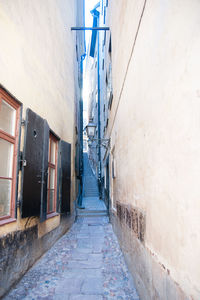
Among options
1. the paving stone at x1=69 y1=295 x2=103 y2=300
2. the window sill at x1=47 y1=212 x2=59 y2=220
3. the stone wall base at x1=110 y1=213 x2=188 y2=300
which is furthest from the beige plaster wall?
the stone wall base at x1=110 y1=213 x2=188 y2=300

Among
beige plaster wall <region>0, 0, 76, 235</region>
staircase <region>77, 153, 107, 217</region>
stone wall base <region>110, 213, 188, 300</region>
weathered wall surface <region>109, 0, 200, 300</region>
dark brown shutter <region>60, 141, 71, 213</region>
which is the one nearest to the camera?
weathered wall surface <region>109, 0, 200, 300</region>

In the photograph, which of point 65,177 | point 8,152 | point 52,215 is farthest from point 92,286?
point 65,177

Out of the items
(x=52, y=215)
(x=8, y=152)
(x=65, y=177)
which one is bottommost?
(x=52, y=215)

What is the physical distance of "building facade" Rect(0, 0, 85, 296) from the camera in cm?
274

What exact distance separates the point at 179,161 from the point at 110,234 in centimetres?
467

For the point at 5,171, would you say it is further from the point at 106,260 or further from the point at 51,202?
the point at 106,260

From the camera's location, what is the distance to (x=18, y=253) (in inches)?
113

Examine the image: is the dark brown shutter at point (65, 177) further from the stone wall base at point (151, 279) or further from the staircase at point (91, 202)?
the stone wall base at point (151, 279)

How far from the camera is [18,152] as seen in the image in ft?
9.91

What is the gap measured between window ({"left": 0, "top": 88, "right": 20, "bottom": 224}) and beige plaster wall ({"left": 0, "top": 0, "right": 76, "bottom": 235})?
16 centimetres

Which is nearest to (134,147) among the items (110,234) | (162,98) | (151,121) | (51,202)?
(151,121)

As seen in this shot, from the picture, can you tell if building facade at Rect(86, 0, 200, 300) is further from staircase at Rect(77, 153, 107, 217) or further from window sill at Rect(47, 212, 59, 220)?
staircase at Rect(77, 153, 107, 217)

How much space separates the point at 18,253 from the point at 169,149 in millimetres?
2607

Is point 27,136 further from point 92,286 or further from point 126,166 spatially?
point 92,286
